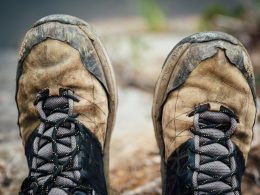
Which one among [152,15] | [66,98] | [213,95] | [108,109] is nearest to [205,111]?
[213,95]

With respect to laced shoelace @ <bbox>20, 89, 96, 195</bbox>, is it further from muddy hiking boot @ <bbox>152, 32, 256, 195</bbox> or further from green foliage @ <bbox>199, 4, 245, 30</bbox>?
green foliage @ <bbox>199, 4, 245, 30</bbox>

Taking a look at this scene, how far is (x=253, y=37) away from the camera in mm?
4859

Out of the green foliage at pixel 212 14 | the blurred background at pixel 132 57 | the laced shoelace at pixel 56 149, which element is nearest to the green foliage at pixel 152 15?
the blurred background at pixel 132 57

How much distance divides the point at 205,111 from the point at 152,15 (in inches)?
200

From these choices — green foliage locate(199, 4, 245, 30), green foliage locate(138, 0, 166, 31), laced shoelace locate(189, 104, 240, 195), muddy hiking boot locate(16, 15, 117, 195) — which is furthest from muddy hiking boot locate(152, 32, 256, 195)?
green foliage locate(138, 0, 166, 31)

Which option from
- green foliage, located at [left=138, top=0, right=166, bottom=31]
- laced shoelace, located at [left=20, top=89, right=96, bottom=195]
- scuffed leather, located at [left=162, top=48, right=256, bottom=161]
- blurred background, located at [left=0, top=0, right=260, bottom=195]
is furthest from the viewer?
green foliage, located at [left=138, top=0, right=166, bottom=31]

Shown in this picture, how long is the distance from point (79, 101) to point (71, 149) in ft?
0.85

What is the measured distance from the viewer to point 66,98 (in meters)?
1.92

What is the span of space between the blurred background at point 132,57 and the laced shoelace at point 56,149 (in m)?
0.47

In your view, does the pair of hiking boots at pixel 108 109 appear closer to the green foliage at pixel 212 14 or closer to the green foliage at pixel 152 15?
the green foliage at pixel 212 14

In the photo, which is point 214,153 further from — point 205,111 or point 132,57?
point 132,57

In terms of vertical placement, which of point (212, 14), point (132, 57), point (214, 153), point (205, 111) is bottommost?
point (214, 153)

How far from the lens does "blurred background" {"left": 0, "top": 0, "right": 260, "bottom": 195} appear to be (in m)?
2.29

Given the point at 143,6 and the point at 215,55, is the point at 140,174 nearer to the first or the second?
the point at 215,55
